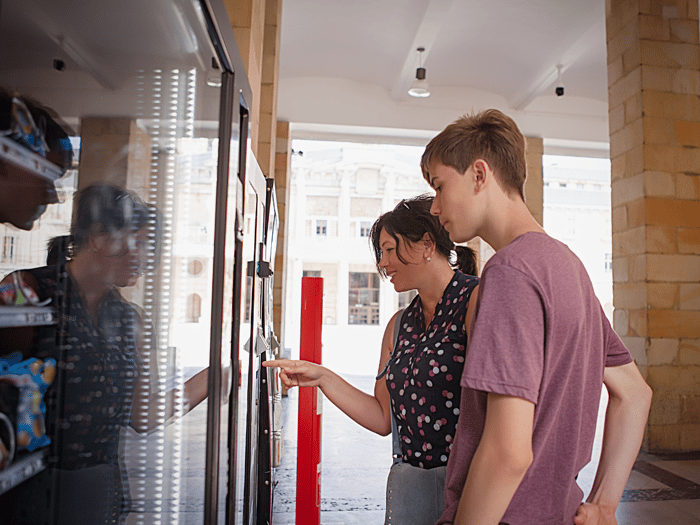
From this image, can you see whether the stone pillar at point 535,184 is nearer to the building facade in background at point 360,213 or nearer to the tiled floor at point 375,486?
the tiled floor at point 375,486

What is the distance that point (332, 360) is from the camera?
1091 cm

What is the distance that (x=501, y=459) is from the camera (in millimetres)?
798

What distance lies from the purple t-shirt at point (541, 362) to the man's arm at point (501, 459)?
1.0 inches

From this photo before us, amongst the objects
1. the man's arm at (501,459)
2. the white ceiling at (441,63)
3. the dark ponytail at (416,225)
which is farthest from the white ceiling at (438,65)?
the man's arm at (501,459)

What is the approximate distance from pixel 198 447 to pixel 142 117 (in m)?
0.56

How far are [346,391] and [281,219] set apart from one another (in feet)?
19.9

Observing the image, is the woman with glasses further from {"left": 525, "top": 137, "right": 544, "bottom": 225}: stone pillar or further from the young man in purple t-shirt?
{"left": 525, "top": 137, "right": 544, "bottom": 225}: stone pillar

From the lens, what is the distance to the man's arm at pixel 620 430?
101cm

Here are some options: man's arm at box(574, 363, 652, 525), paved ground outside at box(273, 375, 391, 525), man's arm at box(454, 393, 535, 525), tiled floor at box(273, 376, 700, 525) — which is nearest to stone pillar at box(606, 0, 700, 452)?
tiled floor at box(273, 376, 700, 525)

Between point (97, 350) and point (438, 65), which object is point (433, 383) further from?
point (438, 65)

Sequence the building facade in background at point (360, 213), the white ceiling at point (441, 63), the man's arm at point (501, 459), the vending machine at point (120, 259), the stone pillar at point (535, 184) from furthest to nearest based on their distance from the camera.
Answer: the building facade in background at point (360, 213)
the stone pillar at point (535, 184)
the white ceiling at point (441, 63)
the man's arm at point (501, 459)
the vending machine at point (120, 259)

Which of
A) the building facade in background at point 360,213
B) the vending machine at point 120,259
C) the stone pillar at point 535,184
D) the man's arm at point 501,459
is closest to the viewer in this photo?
the vending machine at point 120,259

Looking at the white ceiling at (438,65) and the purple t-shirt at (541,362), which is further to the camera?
the white ceiling at (438,65)

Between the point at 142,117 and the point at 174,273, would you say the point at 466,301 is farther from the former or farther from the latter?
the point at 142,117
